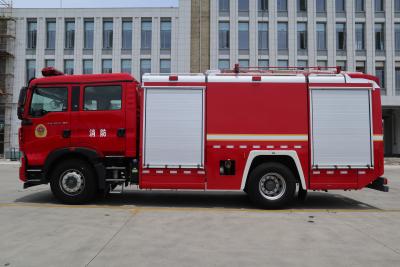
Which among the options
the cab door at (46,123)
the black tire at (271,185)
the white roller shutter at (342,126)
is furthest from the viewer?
the cab door at (46,123)

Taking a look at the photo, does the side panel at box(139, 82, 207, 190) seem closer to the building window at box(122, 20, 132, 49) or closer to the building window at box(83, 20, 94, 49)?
the building window at box(122, 20, 132, 49)

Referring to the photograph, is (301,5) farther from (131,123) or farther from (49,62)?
(131,123)

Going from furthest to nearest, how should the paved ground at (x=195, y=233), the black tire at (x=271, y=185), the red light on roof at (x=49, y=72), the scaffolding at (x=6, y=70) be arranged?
the scaffolding at (x=6, y=70)
the red light on roof at (x=49, y=72)
the black tire at (x=271, y=185)
the paved ground at (x=195, y=233)

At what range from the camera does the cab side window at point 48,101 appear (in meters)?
8.23

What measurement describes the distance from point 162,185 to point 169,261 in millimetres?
3477

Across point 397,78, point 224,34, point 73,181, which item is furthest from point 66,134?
point 397,78

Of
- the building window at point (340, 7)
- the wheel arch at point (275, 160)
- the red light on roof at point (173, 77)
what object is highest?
the building window at point (340, 7)

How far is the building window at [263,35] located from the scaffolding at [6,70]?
2529 centimetres

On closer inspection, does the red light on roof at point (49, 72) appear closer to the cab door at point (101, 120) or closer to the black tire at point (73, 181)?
the cab door at point (101, 120)

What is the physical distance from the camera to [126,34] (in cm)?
3653

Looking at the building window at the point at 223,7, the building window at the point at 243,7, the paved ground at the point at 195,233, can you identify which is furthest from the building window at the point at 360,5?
the paved ground at the point at 195,233

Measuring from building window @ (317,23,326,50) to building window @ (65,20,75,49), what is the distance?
83.2 feet

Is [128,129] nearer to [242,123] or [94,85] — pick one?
[94,85]

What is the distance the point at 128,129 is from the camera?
26.3ft
